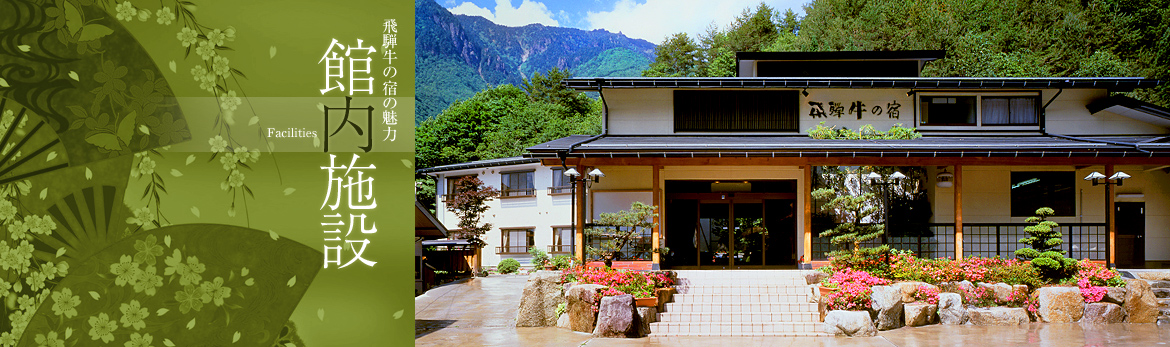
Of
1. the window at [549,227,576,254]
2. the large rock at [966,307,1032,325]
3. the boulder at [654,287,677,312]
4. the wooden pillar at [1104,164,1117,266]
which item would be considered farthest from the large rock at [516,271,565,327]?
the window at [549,227,576,254]

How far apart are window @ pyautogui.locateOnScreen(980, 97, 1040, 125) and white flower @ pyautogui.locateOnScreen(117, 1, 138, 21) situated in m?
17.3

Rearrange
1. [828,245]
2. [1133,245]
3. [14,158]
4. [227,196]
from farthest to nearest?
[1133,245]
[828,245]
[227,196]
[14,158]

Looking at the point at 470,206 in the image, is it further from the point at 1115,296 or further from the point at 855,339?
the point at 1115,296

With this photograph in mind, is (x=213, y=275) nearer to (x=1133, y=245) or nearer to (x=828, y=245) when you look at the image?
(x=828, y=245)

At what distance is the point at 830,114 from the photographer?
59.1 ft

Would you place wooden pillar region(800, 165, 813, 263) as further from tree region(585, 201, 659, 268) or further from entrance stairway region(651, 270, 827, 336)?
tree region(585, 201, 659, 268)

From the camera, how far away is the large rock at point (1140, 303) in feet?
40.7

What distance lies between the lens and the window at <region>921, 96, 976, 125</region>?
59.3 feet

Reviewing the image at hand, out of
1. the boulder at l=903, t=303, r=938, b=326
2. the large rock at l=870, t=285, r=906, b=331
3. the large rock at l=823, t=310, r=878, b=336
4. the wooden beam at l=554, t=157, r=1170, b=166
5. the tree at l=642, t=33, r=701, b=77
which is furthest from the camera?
the tree at l=642, t=33, r=701, b=77

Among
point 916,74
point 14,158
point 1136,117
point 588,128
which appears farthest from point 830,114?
point 588,128

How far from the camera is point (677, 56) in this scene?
4309cm

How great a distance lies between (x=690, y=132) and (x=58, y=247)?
13823mm

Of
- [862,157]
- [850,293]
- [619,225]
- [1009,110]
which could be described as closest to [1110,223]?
[1009,110]

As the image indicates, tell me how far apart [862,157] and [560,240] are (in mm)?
13037
